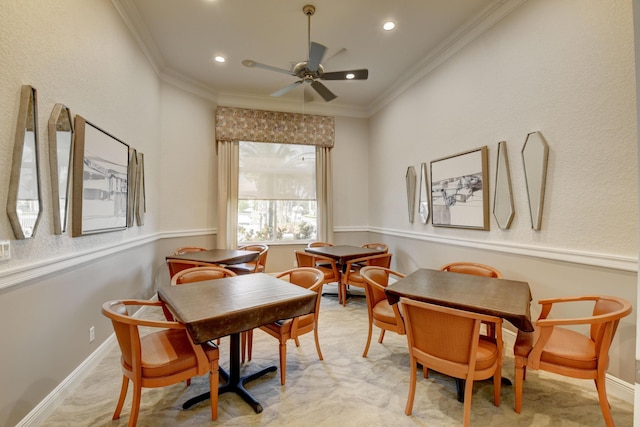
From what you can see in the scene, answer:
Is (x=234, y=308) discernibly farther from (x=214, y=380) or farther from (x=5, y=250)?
(x=5, y=250)

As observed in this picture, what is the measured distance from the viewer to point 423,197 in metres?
4.47

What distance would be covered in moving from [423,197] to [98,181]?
4.09 metres

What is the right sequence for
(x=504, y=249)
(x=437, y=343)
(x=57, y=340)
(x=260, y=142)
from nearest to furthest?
1. (x=437, y=343)
2. (x=57, y=340)
3. (x=504, y=249)
4. (x=260, y=142)

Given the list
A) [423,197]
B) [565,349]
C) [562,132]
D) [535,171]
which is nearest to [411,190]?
[423,197]

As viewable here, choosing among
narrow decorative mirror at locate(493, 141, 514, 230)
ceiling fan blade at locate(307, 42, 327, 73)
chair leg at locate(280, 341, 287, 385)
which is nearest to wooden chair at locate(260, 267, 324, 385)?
chair leg at locate(280, 341, 287, 385)

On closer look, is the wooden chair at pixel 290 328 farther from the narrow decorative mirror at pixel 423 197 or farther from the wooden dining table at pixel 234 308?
the narrow decorative mirror at pixel 423 197

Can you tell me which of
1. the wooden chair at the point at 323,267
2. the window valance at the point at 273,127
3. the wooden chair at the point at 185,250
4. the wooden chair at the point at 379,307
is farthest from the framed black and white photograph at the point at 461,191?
the wooden chair at the point at 185,250

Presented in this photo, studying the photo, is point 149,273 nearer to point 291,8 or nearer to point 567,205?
point 291,8

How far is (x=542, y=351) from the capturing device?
191cm

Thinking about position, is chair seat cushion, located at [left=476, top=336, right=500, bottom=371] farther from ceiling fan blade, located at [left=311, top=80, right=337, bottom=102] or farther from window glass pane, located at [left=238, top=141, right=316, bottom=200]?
window glass pane, located at [left=238, top=141, right=316, bottom=200]

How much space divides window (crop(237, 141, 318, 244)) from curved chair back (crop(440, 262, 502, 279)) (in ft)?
11.0

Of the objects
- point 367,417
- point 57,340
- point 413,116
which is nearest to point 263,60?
point 413,116

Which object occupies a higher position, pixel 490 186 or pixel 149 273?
pixel 490 186

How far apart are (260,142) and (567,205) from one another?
480cm
